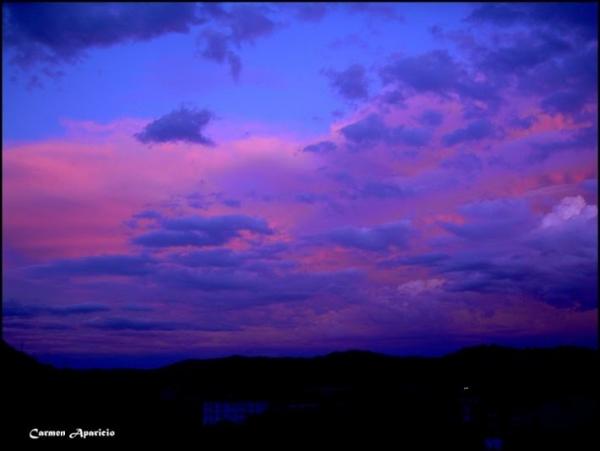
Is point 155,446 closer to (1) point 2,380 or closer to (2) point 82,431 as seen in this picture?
(2) point 82,431

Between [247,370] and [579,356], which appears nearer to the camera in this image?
[579,356]

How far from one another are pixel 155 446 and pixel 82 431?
5183 mm

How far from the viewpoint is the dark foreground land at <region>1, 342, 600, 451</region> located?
117 ft

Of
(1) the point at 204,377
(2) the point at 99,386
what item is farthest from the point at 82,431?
(1) the point at 204,377

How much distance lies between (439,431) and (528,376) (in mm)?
26397

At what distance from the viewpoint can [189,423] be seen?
147 feet

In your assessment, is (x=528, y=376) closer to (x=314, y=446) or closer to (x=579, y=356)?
(x=579, y=356)

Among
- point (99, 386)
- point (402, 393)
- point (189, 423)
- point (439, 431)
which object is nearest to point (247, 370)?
point (99, 386)

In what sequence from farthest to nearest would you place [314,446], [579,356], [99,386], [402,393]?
[579,356]
[99,386]
[402,393]
[314,446]

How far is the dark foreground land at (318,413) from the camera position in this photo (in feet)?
117

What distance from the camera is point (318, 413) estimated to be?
40375mm

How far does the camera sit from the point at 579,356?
6938 centimetres

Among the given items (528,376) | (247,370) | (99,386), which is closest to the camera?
(99,386)

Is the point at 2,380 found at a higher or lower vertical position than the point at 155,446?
higher
